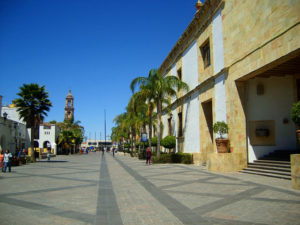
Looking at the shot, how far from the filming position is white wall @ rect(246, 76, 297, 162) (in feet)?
46.1

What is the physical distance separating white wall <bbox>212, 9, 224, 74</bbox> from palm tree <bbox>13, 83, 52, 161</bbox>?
18.7 m

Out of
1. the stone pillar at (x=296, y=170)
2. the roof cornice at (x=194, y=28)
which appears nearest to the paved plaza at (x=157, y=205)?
the stone pillar at (x=296, y=170)

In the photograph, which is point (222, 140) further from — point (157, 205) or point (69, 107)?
point (69, 107)

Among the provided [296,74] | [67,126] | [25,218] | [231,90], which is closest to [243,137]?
[231,90]

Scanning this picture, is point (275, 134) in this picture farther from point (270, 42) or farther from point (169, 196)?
point (169, 196)

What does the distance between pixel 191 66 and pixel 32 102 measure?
16604 millimetres

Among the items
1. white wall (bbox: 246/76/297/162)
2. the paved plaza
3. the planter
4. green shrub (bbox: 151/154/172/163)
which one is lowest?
green shrub (bbox: 151/154/172/163)

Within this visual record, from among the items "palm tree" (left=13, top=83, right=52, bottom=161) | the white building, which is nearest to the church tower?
the white building

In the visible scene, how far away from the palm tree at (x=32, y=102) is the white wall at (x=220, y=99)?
18.7 m

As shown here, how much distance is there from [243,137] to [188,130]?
8.80 m

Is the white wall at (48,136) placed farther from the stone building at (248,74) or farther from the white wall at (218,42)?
the white wall at (218,42)

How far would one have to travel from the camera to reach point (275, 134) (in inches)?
553

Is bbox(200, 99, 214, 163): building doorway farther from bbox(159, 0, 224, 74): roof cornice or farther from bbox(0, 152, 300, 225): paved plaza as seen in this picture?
bbox(0, 152, 300, 225): paved plaza

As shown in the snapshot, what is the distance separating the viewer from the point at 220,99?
16266mm
